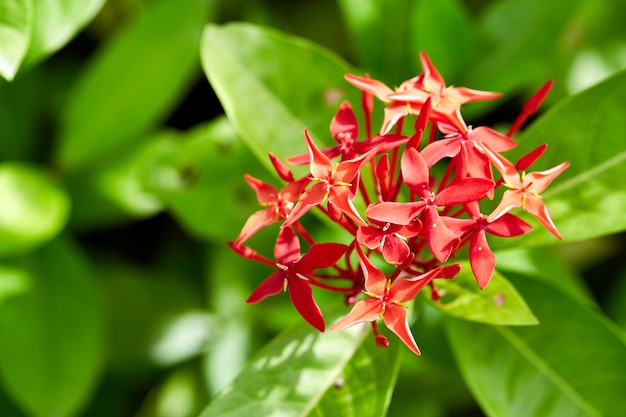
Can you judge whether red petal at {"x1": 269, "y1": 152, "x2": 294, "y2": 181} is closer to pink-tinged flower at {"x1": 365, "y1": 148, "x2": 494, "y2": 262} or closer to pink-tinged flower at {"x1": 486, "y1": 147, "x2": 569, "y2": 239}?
pink-tinged flower at {"x1": 365, "y1": 148, "x2": 494, "y2": 262}

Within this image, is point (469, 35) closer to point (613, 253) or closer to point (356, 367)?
point (613, 253)

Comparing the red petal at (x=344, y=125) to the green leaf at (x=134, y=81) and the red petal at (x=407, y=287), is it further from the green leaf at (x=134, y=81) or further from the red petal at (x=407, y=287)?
the green leaf at (x=134, y=81)

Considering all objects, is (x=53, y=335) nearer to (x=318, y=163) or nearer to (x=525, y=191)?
(x=318, y=163)

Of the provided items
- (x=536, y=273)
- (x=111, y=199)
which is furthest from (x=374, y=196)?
(x=111, y=199)

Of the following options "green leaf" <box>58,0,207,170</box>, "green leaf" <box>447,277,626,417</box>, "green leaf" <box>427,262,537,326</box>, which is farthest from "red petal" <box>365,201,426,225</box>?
"green leaf" <box>58,0,207,170</box>

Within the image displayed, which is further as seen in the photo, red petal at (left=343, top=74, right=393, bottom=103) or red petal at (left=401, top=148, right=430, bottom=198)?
red petal at (left=343, top=74, right=393, bottom=103)
